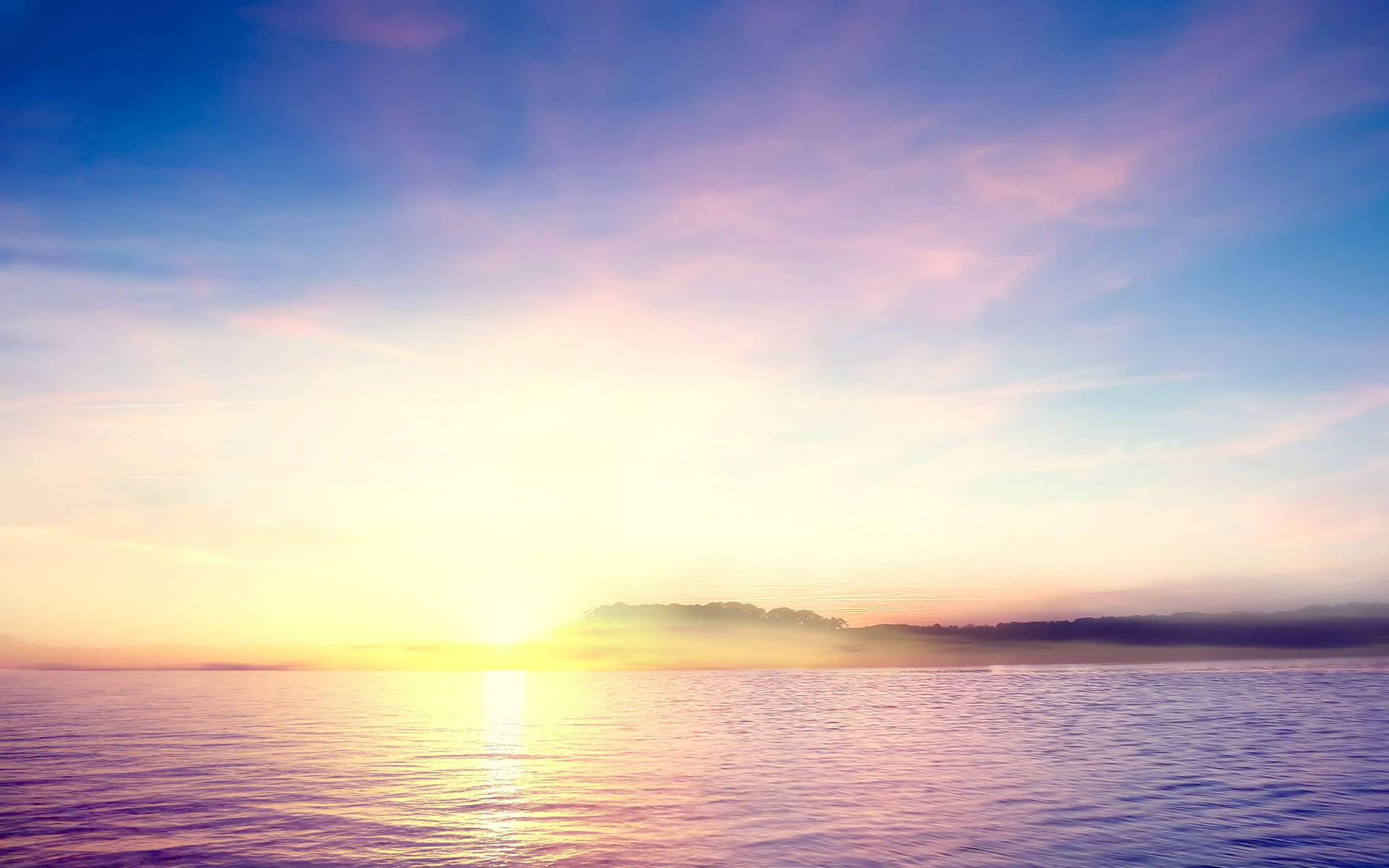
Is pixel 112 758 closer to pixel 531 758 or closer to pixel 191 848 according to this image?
pixel 531 758

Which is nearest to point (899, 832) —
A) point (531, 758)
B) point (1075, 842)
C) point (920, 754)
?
point (1075, 842)

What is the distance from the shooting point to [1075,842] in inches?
896

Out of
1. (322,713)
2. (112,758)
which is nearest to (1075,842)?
(112,758)

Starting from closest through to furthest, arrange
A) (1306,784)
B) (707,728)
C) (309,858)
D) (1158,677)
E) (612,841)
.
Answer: (309,858) < (612,841) < (1306,784) < (707,728) < (1158,677)

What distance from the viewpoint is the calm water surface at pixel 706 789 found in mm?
21875

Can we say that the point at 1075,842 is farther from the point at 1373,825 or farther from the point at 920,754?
the point at 920,754

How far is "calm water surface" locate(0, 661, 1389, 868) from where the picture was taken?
71.8ft

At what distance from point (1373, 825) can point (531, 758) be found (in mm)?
31373

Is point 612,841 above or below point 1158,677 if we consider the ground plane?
above

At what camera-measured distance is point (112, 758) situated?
128ft

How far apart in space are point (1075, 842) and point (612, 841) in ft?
40.1

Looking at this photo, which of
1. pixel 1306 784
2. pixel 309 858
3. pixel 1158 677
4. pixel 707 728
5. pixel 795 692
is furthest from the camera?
pixel 1158 677

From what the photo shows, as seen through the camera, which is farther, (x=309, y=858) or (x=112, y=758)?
(x=112, y=758)

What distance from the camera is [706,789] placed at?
30906 millimetres
